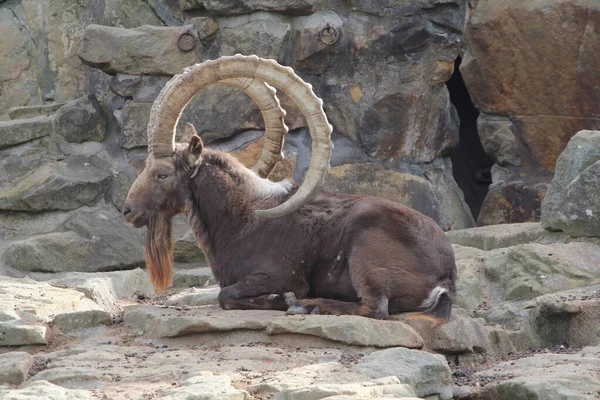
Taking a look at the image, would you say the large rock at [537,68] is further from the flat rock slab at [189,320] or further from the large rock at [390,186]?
the flat rock slab at [189,320]

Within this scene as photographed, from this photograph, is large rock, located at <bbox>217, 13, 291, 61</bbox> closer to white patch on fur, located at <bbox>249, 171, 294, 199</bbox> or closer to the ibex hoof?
white patch on fur, located at <bbox>249, 171, 294, 199</bbox>

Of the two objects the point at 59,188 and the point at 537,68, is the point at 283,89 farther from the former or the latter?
the point at 537,68

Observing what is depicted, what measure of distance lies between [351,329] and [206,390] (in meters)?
1.51

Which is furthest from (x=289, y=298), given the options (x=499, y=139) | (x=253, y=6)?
(x=499, y=139)

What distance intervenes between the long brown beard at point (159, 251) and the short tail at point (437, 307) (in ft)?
6.20

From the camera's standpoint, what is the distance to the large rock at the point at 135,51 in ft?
33.9

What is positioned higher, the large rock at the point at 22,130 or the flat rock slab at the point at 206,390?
the large rock at the point at 22,130

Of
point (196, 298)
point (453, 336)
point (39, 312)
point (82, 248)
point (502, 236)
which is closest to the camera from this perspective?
point (453, 336)

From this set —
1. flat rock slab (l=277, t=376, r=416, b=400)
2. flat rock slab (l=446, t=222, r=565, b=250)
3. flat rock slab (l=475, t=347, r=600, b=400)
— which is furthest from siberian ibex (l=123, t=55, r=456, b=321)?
flat rock slab (l=446, t=222, r=565, b=250)

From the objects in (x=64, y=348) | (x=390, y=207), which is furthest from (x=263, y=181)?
(x=64, y=348)

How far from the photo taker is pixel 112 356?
21.2 feet

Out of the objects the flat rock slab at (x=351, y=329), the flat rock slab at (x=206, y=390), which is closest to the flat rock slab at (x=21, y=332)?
the flat rock slab at (x=351, y=329)

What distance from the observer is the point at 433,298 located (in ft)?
23.9

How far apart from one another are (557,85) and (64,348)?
5492mm
